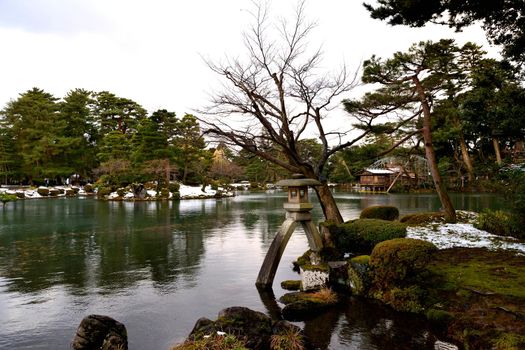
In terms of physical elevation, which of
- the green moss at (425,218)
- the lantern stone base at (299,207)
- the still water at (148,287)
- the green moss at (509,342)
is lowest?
the still water at (148,287)

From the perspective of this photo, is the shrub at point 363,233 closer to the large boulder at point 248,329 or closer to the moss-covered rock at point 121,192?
the large boulder at point 248,329

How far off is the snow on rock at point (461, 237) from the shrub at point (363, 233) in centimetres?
90

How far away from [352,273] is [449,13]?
558cm

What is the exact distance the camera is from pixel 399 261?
256 inches

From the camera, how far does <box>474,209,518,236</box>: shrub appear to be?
31.7 ft

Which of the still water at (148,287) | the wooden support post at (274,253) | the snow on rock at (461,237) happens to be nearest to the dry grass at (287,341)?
the still water at (148,287)

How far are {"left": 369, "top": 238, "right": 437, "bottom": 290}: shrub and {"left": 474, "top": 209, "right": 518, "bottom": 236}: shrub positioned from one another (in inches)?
179

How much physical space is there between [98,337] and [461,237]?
909cm

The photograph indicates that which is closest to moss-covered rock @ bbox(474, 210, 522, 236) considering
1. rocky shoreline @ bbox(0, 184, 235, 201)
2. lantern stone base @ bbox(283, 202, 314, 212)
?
lantern stone base @ bbox(283, 202, 314, 212)

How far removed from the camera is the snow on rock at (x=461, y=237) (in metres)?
8.79

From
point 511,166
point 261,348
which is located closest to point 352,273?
point 261,348

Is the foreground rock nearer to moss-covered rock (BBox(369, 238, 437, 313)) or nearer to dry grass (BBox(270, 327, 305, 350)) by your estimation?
dry grass (BBox(270, 327, 305, 350))

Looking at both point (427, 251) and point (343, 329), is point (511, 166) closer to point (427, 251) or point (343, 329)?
point (427, 251)

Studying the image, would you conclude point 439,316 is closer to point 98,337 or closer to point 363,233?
point 363,233
